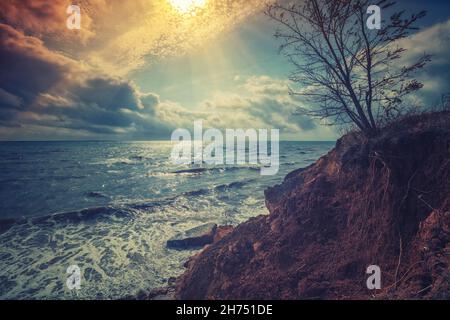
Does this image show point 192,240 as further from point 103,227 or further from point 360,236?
point 360,236

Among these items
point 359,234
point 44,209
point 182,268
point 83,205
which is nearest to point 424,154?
point 359,234

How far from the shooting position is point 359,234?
463cm

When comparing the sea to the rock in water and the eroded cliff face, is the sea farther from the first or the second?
the eroded cliff face

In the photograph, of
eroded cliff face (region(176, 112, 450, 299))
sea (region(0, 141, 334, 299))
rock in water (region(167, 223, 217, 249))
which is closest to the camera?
eroded cliff face (region(176, 112, 450, 299))

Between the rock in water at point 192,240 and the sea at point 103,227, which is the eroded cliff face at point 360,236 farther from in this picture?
the rock in water at point 192,240

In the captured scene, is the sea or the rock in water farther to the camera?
the rock in water

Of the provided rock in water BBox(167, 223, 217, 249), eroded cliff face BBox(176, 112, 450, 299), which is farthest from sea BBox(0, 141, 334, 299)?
eroded cliff face BBox(176, 112, 450, 299)

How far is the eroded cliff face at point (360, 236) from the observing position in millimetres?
3838

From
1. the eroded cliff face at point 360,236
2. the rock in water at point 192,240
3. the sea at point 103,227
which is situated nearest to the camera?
the eroded cliff face at point 360,236

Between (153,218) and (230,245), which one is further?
(153,218)

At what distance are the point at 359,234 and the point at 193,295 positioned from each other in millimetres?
3919

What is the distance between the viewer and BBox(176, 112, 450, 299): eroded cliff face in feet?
12.6

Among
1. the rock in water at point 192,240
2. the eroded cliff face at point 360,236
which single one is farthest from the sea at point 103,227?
the eroded cliff face at point 360,236
